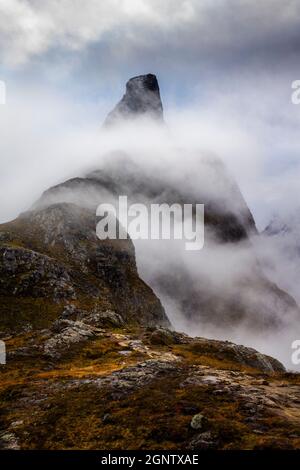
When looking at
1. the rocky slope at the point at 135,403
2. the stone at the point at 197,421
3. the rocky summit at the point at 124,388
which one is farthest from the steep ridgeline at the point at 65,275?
the stone at the point at 197,421

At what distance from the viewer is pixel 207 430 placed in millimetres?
25672

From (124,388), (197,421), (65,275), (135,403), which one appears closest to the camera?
(197,421)

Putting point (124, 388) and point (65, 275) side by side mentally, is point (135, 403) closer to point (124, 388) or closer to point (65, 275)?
point (124, 388)

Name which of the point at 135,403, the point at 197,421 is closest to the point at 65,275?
the point at 135,403

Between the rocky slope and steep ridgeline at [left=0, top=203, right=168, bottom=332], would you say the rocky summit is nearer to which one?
the rocky slope

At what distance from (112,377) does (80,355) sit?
1691cm

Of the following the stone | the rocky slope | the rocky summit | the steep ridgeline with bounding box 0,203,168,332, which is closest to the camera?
the rocky slope

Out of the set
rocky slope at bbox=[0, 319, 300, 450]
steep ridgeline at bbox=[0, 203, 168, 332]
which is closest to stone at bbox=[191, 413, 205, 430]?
rocky slope at bbox=[0, 319, 300, 450]

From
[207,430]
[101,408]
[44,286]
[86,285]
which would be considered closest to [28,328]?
[44,286]

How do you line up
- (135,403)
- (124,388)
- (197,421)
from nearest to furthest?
1. (197,421)
2. (135,403)
3. (124,388)

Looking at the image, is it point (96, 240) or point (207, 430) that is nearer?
point (207, 430)

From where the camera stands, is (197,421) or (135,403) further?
(135,403)

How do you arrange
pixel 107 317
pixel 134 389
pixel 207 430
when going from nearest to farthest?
pixel 207 430 → pixel 134 389 → pixel 107 317

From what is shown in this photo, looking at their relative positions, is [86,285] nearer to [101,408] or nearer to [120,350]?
[120,350]
